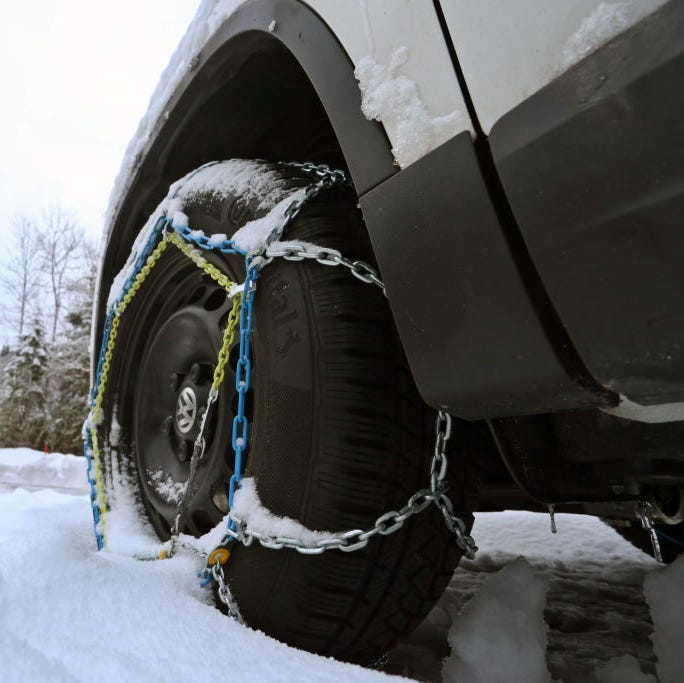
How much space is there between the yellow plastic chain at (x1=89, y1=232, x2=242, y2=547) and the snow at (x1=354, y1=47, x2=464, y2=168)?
477 millimetres

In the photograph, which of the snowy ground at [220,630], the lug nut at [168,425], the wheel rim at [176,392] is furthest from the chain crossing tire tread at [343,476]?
the lug nut at [168,425]

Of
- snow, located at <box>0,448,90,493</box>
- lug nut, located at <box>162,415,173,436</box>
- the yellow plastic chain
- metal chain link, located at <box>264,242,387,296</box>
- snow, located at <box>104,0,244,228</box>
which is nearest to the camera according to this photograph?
metal chain link, located at <box>264,242,387,296</box>

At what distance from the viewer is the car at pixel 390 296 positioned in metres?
0.55

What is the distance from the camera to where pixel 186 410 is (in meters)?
1.34

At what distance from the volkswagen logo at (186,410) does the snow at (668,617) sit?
1034 millimetres

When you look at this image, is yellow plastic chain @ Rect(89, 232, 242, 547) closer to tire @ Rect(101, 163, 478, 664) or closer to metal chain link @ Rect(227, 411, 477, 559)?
tire @ Rect(101, 163, 478, 664)

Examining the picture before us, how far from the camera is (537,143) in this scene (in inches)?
22.9

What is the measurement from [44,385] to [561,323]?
16.3 metres

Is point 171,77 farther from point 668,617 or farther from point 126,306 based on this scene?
point 668,617

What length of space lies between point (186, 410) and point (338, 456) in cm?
58

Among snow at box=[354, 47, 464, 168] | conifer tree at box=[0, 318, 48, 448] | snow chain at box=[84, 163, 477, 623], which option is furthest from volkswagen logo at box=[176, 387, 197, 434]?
conifer tree at box=[0, 318, 48, 448]

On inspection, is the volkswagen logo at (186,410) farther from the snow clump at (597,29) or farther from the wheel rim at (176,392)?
the snow clump at (597,29)

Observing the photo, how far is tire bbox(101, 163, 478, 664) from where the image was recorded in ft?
2.98

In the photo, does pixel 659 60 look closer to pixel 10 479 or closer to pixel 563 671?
pixel 563 671
